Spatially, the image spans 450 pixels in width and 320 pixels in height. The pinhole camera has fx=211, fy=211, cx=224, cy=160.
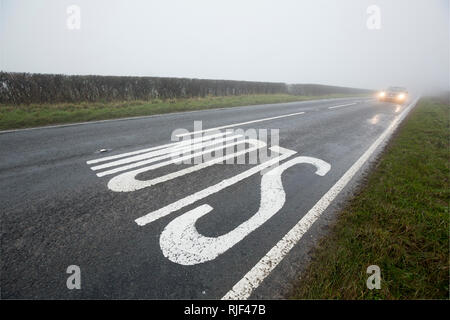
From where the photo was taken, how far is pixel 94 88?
469 inches

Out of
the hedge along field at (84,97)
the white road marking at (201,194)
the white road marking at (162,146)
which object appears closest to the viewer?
the white road marking at (201,194)

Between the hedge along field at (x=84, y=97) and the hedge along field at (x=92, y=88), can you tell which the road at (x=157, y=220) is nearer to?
the hedge along field at (x=84, y=97)

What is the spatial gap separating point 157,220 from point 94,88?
40.8 ft

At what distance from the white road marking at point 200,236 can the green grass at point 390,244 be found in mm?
712

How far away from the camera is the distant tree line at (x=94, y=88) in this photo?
9945mm

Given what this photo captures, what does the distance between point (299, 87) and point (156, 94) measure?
19.5 meters

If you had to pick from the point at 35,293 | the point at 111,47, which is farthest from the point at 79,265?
the point at 111,47

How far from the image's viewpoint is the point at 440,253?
2.13 m

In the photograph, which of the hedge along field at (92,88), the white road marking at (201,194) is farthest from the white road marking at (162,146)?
the hedge along field at (92,88)

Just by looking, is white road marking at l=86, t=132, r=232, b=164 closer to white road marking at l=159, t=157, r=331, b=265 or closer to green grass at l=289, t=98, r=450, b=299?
white road marking at l=159, t=157, r=331, b=265

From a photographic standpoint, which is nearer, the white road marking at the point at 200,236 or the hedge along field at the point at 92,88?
the white road marking at the point at 200,236

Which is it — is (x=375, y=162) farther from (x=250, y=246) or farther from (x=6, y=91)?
(x=6, y=91)

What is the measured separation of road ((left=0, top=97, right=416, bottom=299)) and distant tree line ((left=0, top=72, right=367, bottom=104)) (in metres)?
7.38
